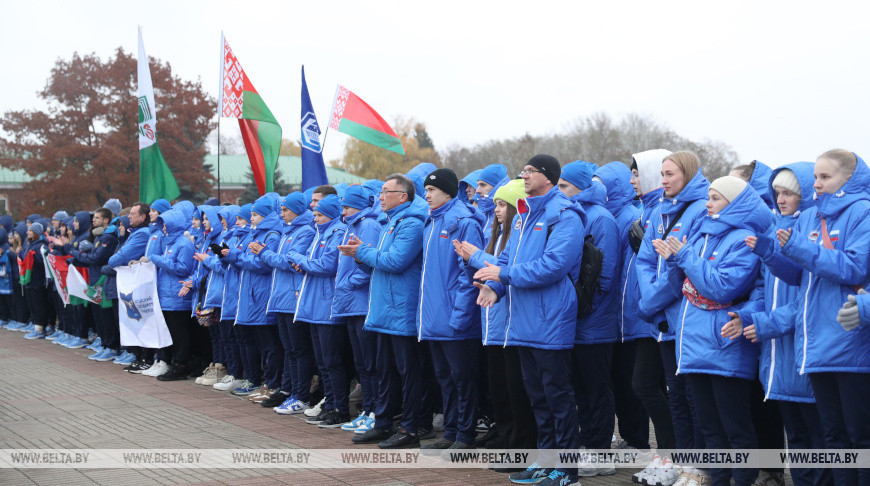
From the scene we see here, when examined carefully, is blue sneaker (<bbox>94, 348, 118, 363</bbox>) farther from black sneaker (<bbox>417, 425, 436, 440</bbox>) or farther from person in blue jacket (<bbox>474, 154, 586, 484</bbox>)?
person in blue jacket (<bbox>474, 154, 586, 484</bbox>)

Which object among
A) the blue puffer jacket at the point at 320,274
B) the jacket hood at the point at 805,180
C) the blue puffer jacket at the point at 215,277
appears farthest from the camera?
the blue puffer jacket at the point at 215,277

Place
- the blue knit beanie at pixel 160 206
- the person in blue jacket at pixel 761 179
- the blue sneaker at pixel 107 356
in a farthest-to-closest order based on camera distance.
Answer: the blue sneaker at pixel 107 356 < the blue knit beanie at pixel 160 206 < the person in blue jacket at pixel 761 179

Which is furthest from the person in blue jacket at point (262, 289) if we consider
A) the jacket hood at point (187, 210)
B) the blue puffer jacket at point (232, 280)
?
the jacket hood at point (187, 210)

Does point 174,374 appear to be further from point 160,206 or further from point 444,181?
point 444,181

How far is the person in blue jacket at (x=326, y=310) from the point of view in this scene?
845 cm

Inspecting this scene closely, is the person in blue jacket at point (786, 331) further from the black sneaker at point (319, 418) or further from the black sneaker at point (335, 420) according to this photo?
the black sneaker at point (319, 418)

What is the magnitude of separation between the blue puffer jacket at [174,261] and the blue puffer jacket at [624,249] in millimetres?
6350

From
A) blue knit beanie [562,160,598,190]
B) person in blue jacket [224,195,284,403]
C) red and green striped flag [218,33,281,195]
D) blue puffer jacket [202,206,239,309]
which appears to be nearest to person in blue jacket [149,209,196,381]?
blue puffer jacket [202,206,239,309]

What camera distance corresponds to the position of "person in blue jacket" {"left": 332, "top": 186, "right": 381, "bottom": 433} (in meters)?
7.96

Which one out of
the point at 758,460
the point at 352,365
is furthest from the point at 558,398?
the point at 352,365

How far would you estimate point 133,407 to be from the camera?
31.4ft

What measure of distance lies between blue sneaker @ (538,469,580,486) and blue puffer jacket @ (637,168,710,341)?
112 cm

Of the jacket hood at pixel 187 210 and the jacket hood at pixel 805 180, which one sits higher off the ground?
the jacket hood at pixel 805 180

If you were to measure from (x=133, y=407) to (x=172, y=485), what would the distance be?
3.64 metres
